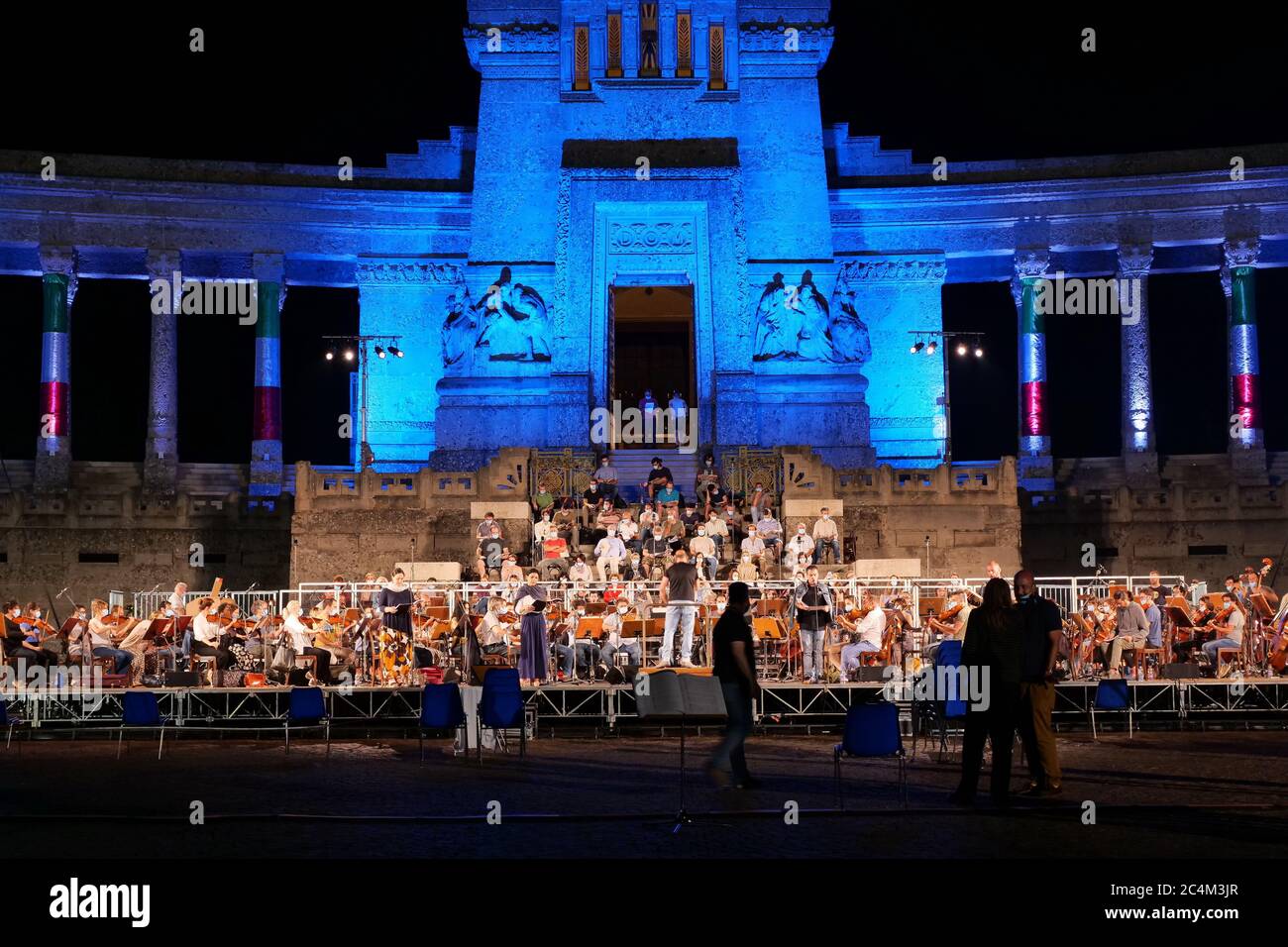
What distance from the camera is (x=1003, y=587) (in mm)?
16078

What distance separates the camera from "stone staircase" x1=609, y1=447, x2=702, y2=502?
40.8 m

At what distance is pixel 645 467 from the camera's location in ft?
138

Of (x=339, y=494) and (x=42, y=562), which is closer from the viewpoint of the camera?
(x=339, y=494)

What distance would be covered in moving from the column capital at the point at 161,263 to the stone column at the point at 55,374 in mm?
2308

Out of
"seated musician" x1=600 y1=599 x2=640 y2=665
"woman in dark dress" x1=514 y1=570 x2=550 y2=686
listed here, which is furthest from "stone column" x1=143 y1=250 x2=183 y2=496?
"woman in dark dress" x1=514 y1=570 x2=550 y2=686

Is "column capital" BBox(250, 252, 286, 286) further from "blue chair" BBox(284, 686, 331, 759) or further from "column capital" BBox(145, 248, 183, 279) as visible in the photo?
"blue chair" BBox(284, 686, 331, 759)

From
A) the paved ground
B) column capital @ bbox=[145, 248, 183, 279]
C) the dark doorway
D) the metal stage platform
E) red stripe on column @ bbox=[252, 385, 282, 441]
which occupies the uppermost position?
column capital @ bbox=[145, 248, 183, 279]

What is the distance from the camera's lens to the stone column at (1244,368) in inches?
1876

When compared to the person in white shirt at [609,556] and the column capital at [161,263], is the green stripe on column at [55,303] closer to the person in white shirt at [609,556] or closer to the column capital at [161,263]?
the column capital at [161,263]

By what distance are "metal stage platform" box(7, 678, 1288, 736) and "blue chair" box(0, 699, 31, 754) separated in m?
0.16

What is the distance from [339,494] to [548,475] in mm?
4861

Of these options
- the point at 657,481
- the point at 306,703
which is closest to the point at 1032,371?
the point at 657,481
